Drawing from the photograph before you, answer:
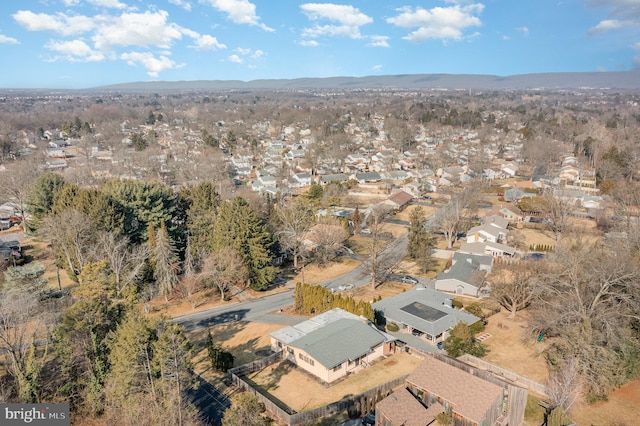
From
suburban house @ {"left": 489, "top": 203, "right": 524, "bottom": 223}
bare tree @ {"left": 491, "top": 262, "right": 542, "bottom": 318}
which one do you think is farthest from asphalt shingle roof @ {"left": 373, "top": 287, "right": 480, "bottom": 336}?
suburban house @ {"left": 489, "top": 203, "right": 524, "bottom": 223}

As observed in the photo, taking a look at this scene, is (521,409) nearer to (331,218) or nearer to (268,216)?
(331,218)

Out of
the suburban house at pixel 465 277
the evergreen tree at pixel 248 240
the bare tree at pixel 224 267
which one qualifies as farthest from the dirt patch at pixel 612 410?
the bare tree at pixel 224 267

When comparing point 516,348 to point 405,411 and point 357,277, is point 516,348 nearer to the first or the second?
point 405,411

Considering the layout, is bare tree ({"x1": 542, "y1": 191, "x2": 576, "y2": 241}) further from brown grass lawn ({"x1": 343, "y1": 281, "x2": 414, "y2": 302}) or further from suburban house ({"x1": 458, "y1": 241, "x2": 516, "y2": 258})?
brown grass lawn ({"x1": 343, "y1": 281, "x2": 414, "y2": 302})

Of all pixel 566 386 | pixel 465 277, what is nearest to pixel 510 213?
pixel 465 277

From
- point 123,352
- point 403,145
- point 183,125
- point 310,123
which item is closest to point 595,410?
→ point 123,352

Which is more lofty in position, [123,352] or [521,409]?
[123,352]
